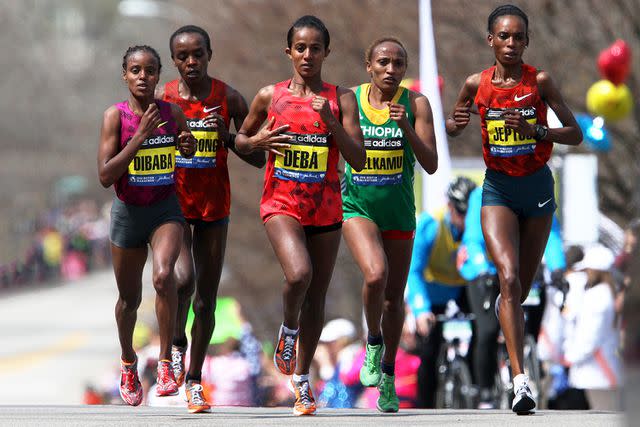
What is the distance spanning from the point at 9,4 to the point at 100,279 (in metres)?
37.0

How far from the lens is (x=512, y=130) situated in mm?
10555

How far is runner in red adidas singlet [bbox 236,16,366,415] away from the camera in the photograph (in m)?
10.2

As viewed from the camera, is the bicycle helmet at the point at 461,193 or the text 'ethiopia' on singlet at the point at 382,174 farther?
the bicycle helmet at the point at 461,193

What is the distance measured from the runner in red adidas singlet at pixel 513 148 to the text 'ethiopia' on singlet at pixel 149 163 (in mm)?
1771

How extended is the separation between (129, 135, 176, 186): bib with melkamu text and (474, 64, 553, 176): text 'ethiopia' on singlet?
1.89m

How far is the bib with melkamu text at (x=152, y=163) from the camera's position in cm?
1044

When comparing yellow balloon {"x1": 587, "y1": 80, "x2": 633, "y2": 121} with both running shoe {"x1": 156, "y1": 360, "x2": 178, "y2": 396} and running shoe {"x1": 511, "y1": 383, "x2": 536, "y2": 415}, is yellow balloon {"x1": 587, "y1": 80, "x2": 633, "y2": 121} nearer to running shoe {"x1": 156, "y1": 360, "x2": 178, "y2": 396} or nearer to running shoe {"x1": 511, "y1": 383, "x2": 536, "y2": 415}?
running shoe {"x1": 511, "y1": 383, "x2": 536, "y2": 415}

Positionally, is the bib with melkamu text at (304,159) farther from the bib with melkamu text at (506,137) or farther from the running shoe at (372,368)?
the running shoe at (372,368)

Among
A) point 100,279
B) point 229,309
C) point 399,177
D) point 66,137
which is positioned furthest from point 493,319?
point 66,137

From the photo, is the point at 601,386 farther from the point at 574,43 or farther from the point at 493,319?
the point at 574,43

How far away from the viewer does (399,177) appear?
10.8 m

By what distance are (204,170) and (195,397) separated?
4.56 ft

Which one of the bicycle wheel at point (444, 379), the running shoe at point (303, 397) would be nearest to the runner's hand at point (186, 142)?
the running shoe at point (303, 397)

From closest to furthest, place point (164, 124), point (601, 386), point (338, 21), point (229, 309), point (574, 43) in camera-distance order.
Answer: point (164, 124), point (601, 386), point (229, 309), point (574, 43), point (338, 21)
